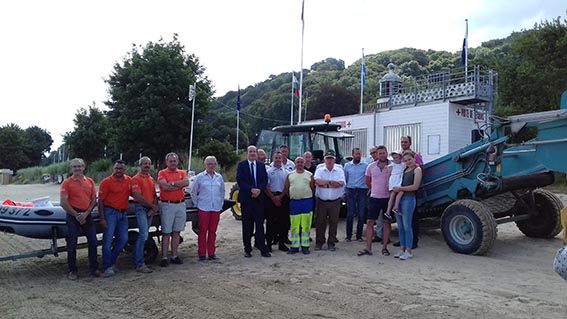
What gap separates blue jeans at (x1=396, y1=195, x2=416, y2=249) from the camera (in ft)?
23.0

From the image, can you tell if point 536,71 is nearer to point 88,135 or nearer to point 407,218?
point 407,218

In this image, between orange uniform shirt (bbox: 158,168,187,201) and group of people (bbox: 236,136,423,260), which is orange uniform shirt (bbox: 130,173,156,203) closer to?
orange uniform shirt (bbox: 158,168,187,201)

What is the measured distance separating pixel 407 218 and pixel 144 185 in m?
3.92

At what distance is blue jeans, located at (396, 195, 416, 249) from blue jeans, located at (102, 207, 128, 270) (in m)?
4.08

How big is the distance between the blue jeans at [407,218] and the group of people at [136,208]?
2837 mm

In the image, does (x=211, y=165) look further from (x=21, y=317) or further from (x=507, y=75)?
(x=507, y=75)

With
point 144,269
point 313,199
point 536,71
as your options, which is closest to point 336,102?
point 536,71

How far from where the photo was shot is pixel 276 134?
11.0 meters

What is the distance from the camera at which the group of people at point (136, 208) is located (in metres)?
6.03

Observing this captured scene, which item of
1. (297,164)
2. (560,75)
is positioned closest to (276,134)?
(297,164)

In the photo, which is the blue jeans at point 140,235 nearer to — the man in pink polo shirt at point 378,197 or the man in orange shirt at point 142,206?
the man in orange shirt at point 142,206

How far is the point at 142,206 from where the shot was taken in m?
6.50

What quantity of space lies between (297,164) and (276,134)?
3464mm

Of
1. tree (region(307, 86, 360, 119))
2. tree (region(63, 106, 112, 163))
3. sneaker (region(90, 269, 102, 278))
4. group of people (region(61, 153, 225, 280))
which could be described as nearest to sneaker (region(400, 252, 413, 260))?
group of people (region(61, 153, 225, 280))
